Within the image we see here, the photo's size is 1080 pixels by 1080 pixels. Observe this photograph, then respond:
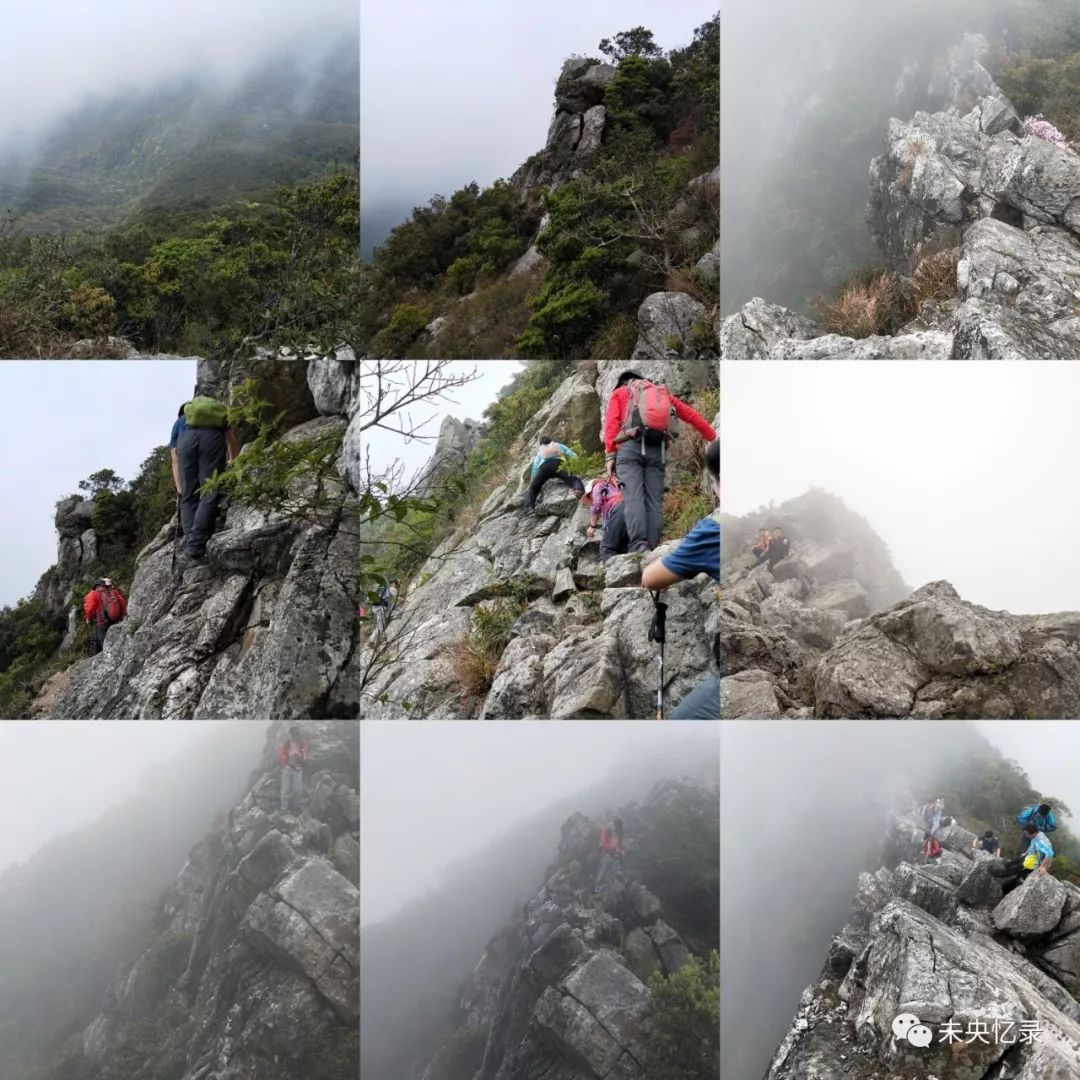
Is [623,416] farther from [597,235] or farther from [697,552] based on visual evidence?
[597,235]

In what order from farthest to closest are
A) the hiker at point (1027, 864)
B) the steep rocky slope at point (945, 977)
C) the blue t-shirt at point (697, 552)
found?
the hiker at point (1027, 864) → the blue t-shirt at point (697, 552) → the steep rocky slope at point (945, 977)

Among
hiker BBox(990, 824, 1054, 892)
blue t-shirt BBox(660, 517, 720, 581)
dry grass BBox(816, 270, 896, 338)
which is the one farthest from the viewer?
dry grass BBox(816, 270, 896, 338)

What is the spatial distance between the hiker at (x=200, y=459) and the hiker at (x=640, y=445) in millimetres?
1851

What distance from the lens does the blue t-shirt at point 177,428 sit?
441cm

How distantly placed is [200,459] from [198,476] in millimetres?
84

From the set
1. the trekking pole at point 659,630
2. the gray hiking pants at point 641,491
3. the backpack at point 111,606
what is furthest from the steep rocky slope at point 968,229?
the backpack at point 111,606

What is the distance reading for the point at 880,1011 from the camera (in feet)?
13.3

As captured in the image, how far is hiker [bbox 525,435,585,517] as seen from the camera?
4426 mm

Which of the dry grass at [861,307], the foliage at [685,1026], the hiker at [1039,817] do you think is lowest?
the foliage at [685,1026]

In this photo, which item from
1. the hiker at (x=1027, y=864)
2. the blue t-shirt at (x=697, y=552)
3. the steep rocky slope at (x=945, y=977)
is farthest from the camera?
the hiker at (x=1027, y=864)

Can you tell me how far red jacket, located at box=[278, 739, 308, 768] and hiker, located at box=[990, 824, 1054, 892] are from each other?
10.8 feet

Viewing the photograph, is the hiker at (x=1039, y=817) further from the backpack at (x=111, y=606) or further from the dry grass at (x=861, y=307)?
the backpack at (x=111, y=606)

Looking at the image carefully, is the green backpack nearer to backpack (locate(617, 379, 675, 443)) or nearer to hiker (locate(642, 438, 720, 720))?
backpack (locate(617, 379, 675, 443))

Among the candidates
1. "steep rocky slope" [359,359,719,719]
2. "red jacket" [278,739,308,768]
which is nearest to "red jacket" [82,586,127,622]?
"red jacket" [278,739,308,768]
